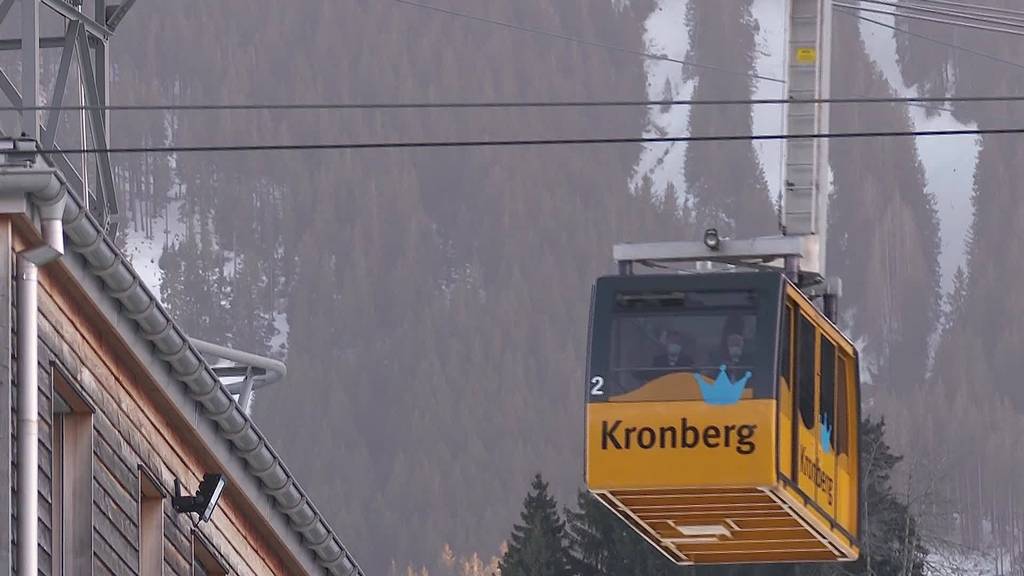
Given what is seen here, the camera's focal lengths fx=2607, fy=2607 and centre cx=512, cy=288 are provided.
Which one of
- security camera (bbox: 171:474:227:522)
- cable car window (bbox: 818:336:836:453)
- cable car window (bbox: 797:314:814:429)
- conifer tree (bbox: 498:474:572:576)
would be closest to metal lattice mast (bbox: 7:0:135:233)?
security camera (bbox: 171:474:227:522)

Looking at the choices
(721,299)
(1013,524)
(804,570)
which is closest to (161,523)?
(721,299)

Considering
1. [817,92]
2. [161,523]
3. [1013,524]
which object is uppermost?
[817,92]

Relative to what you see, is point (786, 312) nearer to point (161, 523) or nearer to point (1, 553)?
point (161, 523)

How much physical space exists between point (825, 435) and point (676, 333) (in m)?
1.61

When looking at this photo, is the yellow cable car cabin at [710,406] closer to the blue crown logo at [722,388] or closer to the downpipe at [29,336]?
the blue crown logo at [722,388]

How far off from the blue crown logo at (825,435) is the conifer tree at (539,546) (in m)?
51.2

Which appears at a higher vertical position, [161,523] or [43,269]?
[43,269]

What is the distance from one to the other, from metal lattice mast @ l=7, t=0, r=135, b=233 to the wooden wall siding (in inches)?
38.1

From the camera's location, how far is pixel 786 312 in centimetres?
1733

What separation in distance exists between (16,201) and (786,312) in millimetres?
5326

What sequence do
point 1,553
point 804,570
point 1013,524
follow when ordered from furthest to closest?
point 1013,524 → point 804,570 → point 1,553

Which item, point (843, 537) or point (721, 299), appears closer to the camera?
point (721, 299)

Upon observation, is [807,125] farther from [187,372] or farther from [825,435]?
[187,372]

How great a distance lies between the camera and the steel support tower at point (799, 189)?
58.1ft
